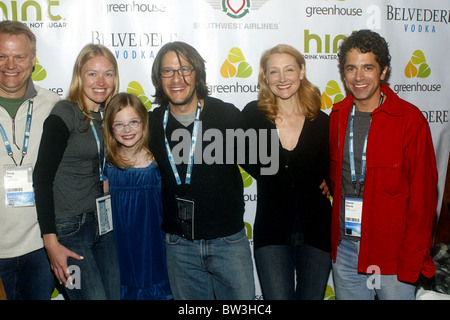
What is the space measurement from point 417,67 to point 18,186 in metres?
3.15

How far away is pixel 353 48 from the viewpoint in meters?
2.16

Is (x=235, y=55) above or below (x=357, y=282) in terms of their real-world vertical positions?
above

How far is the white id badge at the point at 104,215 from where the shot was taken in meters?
2.19

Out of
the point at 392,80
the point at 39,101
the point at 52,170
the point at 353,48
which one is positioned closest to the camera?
the point at 52,170

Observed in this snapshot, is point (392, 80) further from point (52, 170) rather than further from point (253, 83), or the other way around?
point (52, 170)

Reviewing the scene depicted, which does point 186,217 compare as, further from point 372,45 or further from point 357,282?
point 372,45

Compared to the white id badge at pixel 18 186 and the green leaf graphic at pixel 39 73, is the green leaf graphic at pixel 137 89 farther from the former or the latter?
the white id badge at pixel 18 186

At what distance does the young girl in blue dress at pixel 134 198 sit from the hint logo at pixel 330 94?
60.4 inches

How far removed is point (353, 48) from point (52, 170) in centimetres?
186

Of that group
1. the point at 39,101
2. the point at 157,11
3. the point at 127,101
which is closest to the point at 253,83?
the point at 157,11

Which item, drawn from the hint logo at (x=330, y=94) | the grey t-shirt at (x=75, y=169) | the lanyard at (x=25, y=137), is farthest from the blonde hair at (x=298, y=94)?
the lanyard at (x=25, y=137)

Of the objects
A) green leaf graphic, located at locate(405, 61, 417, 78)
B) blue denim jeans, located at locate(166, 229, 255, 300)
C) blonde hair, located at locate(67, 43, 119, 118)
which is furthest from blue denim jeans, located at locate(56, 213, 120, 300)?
green leaf graphic, located at locate(405, 61, 417, 78)

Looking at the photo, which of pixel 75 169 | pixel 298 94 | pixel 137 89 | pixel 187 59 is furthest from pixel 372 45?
pixel 75 169

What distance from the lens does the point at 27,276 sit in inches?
87.7
